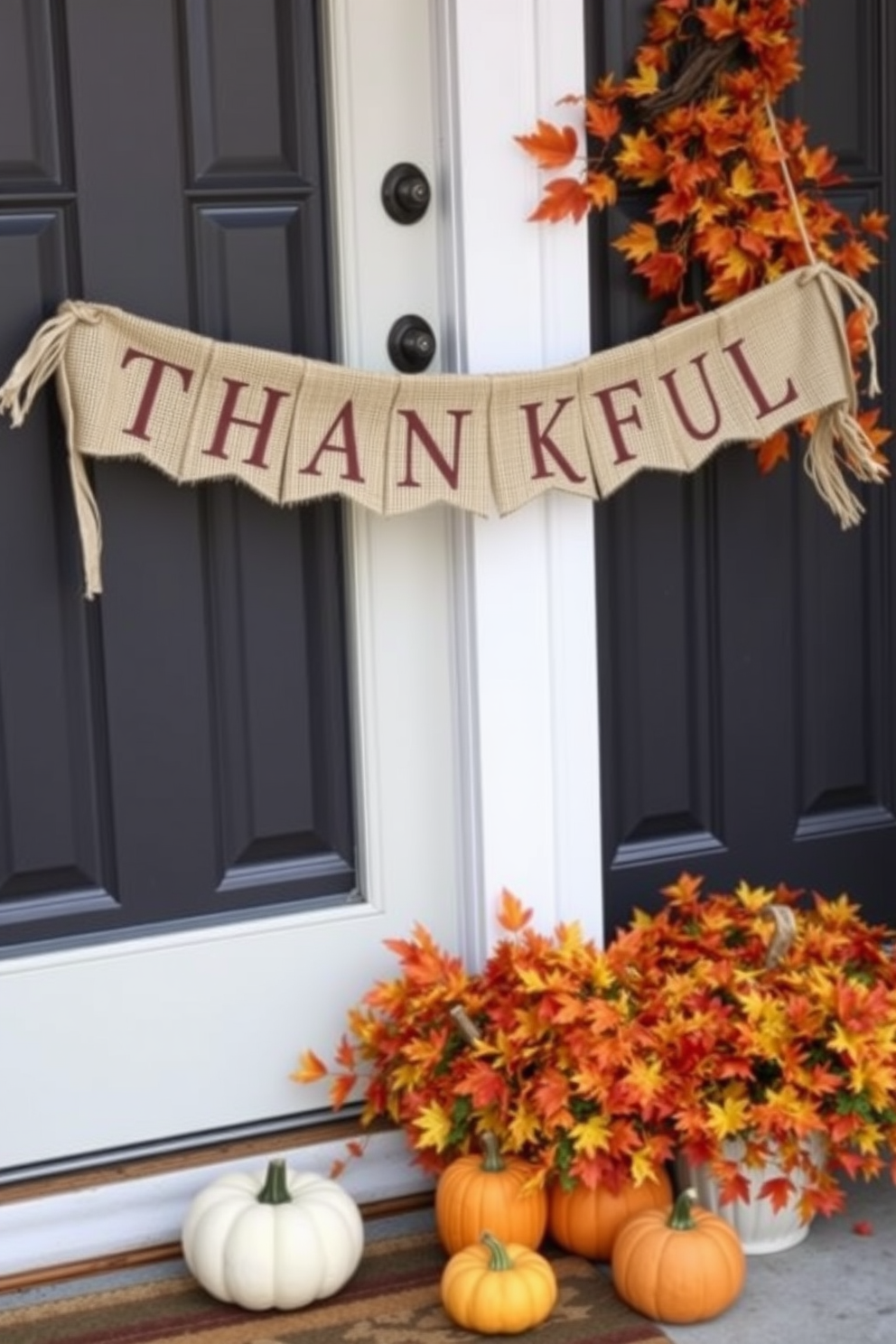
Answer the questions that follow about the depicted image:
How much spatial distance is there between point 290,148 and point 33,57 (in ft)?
1.07

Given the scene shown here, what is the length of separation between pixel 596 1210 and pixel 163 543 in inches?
38.3

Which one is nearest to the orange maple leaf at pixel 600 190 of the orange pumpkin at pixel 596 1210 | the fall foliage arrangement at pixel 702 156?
the fall foliage arrangement at pixel 702 156

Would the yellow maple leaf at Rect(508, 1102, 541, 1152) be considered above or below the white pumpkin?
above

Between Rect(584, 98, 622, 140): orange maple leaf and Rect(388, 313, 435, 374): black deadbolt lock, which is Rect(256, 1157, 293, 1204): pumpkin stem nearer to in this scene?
Rect(388, 313, 435, 374): black deadbolt lock

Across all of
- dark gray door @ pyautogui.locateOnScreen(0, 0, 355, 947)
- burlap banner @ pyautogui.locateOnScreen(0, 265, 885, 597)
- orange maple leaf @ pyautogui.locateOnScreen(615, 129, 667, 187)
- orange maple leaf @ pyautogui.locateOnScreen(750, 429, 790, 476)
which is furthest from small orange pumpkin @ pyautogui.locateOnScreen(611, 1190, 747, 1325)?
orange maple leaf @ pyautogui.locateOnScreen(615, 129, 667, 187)

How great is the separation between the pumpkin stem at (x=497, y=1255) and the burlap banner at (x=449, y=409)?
86 cm

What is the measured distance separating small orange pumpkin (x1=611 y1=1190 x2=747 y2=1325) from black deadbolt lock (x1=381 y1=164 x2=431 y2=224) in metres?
1.24

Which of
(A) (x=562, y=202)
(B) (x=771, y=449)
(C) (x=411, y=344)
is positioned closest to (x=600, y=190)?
(A) (x=562, y=202)

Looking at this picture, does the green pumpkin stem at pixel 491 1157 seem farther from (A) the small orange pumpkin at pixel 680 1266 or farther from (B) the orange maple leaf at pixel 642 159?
(B) the orange maple leaf at pixel 642 159

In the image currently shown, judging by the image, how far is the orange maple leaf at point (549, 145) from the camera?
7.94 ft

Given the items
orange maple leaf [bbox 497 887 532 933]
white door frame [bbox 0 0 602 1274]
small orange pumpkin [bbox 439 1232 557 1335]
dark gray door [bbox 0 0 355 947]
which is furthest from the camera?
orange maple leaf [bbox 497 887 532 933]

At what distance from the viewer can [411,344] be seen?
2443 millimetres

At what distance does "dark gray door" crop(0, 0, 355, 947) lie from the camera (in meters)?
2.28

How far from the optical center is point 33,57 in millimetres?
2250
